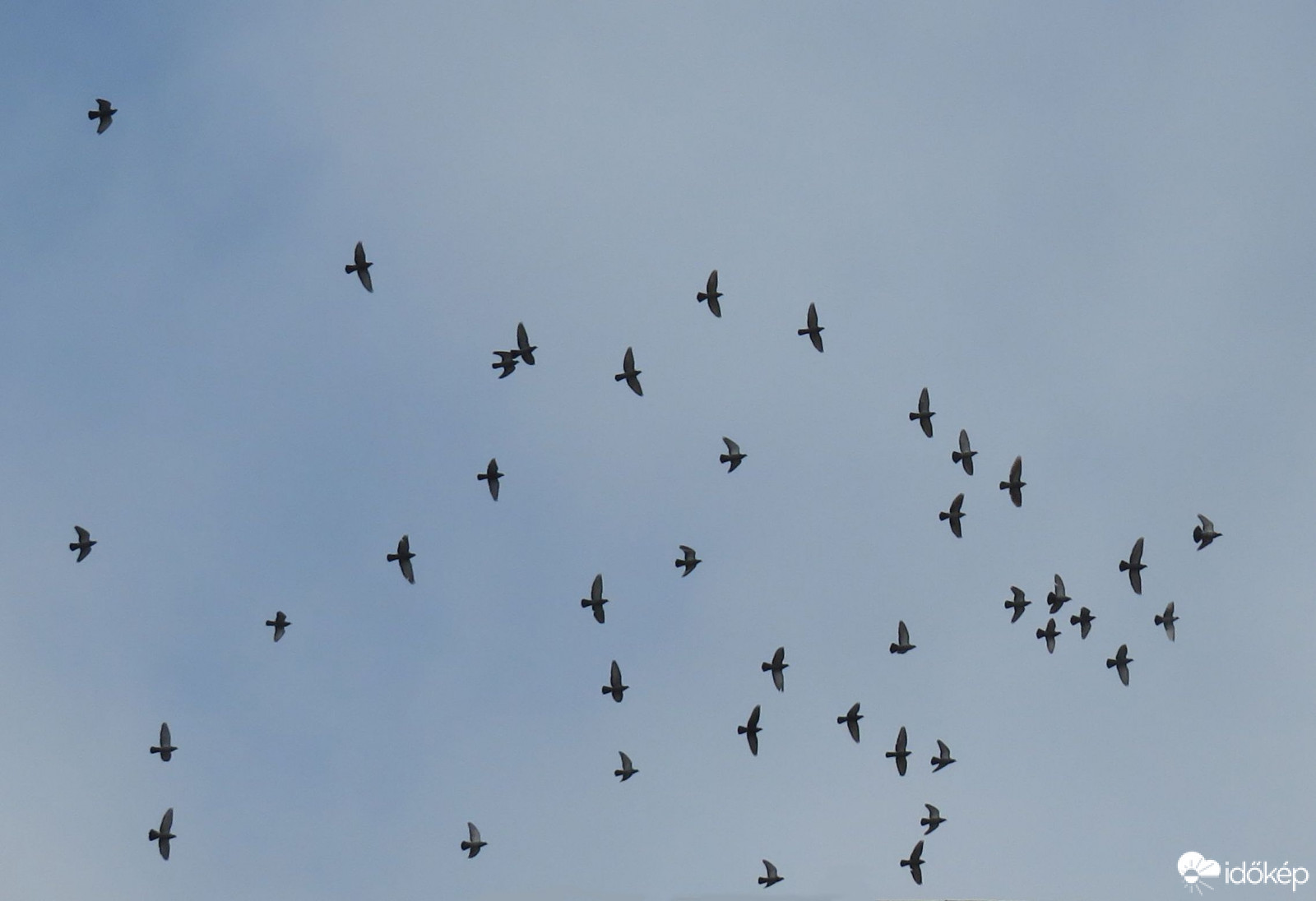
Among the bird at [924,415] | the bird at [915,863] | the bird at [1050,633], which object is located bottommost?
the bird at [915,863]

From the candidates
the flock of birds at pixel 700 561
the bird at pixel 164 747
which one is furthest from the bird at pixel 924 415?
the bird at pixel 164 747

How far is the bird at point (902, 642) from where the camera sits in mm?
86375

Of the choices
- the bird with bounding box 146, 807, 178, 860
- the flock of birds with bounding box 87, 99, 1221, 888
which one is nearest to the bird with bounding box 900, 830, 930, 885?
the flock of birds with bounding box 87, 99, 1221, 888

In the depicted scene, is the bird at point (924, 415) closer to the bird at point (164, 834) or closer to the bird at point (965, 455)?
the bird at point (965, 455)

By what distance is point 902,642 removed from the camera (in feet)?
285

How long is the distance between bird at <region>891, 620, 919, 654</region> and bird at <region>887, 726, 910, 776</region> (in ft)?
11.2

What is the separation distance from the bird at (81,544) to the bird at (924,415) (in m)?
36.0

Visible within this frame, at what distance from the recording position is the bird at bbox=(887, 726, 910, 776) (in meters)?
85.4

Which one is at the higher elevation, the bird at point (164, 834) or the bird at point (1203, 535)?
the bird at point (1203, 535)

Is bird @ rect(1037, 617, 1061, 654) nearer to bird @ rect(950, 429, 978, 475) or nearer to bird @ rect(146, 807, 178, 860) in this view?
bird @ rect(950, 429, 978, 475)

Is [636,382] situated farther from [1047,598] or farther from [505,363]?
[1047,598]

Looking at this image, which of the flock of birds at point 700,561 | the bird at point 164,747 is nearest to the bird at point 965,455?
the flock of birds at point 700,561

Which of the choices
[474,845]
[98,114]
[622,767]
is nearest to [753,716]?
[622,767]

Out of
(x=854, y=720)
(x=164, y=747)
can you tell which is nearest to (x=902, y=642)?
(x=854, y=720)
